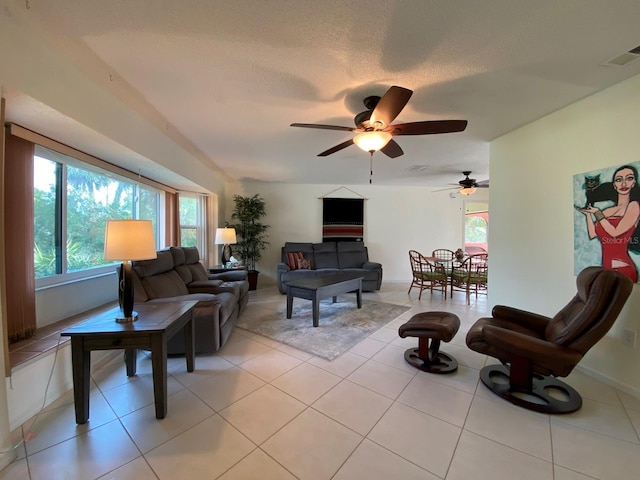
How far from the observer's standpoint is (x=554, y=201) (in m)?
2.58

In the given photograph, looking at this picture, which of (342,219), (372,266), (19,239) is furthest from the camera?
(342,219)

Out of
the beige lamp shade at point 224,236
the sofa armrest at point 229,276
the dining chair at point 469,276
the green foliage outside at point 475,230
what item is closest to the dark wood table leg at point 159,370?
the sofa armrest at point 229,276

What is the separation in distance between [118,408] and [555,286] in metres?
3.92

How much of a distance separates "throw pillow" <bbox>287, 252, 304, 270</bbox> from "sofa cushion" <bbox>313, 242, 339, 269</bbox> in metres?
0.37

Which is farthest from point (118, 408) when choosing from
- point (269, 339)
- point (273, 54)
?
point (273, 54)

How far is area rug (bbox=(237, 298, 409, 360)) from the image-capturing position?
2.83 m

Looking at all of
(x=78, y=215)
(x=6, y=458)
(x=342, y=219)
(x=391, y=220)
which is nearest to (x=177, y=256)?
(x=78, y=215)

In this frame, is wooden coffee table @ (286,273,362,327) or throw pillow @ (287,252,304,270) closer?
wooden coffee table @ (286,273,362,327)

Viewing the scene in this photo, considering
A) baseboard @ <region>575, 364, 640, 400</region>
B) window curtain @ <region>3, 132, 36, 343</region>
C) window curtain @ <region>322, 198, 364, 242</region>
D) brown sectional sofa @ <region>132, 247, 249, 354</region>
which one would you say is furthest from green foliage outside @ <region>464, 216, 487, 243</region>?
window curtain @ <region>3, 132, 36, 343</region>

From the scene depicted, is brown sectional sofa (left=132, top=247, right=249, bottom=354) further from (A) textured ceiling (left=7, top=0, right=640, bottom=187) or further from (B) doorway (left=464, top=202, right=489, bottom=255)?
(B) doorway (left=464, top=202, right=489, bottom=255)

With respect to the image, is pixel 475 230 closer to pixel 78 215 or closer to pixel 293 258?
pixel 293 258

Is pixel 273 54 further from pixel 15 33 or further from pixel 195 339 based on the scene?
pixel 195 339

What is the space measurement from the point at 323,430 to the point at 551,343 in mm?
1673

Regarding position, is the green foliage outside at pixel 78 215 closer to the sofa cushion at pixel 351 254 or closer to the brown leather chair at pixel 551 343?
the brown leather chair at pixel 551 343
